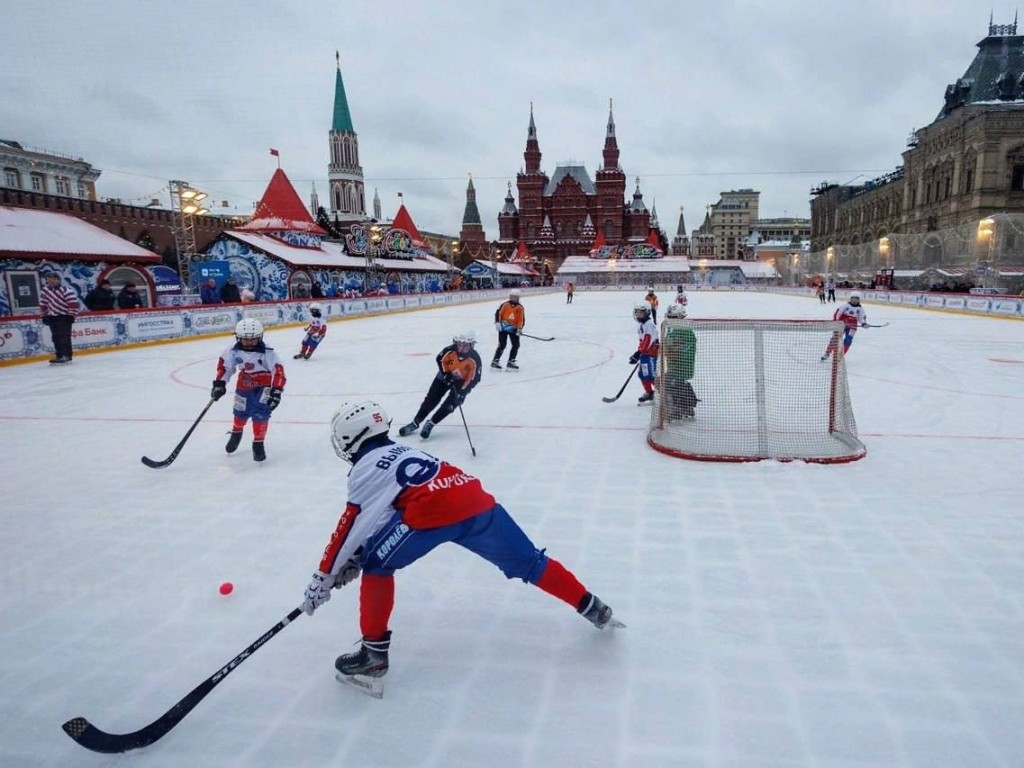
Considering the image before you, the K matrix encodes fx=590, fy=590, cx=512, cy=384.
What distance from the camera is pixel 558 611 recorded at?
3434 mm

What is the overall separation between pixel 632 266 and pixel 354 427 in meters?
67.8

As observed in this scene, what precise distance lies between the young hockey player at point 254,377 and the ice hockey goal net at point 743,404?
4.13 m

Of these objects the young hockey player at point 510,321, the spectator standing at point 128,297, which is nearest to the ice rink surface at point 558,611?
the young hockey player at point 510,321

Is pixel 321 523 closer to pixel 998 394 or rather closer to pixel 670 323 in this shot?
pixel 670 323

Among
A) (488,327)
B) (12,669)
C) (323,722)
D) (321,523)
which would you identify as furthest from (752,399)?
(488,327)

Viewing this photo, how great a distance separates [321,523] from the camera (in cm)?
464

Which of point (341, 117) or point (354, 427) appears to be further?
point (341, 117)

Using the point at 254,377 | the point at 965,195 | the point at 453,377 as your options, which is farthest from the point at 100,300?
the point at 965,195

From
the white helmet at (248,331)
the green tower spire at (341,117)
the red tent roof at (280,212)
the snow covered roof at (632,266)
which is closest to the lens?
the white helmet at (248,331)

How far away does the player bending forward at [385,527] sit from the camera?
257cm

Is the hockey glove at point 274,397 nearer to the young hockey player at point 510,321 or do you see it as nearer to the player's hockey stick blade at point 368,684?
the player's hockey stick blade at point 368,684

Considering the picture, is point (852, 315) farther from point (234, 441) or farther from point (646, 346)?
point (234, 441)

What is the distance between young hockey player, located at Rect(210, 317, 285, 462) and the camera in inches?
→ 238

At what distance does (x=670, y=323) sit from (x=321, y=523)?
14.1 ft
